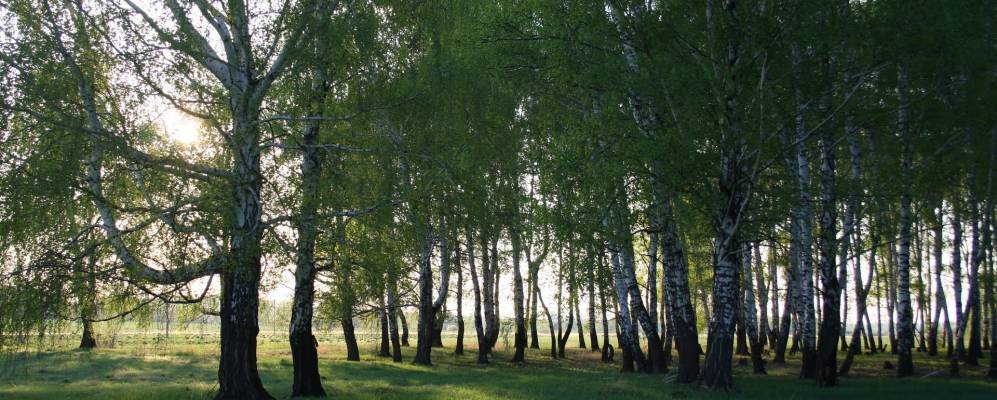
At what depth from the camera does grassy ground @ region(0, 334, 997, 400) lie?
60.3 ft

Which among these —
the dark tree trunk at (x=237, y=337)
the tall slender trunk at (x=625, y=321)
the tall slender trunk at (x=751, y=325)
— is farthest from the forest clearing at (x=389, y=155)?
the tall slender trunk at (x=625, y=321)

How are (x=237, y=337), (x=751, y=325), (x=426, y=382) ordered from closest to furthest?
(x=237, y=337), (x=426, y=382), (x=751, y=325)

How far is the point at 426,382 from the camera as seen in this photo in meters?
24.5

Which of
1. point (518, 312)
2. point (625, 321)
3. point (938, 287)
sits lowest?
point (518, 312)

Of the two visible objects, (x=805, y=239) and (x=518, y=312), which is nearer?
(x=805, y=239)

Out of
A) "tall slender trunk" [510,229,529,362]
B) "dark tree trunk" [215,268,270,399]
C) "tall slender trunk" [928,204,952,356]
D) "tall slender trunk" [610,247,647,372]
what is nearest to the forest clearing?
"dark tree trunk" [215,268,270,399]

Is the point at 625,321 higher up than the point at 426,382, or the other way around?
the point at 625,321

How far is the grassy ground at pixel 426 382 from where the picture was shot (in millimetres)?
18391

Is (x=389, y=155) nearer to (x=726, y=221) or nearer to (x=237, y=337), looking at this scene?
(x=237, y=337)

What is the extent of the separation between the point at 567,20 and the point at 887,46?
7790 mm

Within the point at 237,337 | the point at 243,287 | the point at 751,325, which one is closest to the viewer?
the point at 237,337

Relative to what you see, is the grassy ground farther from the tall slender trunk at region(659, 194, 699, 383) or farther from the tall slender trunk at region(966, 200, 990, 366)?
the tall slender trunk at region(966, 200, 990, 366)

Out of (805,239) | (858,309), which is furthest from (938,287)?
(805,239)

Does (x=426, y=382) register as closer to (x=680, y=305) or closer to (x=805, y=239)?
(x=680, y=305)
